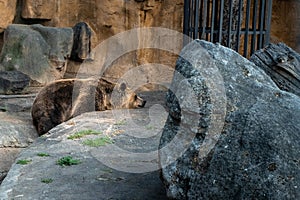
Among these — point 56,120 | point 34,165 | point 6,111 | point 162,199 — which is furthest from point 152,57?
point 162,199

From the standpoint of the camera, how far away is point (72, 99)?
618 cm

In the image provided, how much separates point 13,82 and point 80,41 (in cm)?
186

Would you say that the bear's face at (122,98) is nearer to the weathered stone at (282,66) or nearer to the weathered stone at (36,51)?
the weathered stone at (36,51)

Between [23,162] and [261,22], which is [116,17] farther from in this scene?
[23,162]

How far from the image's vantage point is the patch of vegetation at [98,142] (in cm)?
445

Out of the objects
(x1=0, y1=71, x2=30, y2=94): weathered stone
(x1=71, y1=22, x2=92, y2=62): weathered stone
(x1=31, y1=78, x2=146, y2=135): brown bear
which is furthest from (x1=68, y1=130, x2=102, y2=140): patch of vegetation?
(x1=71, y1=22, x2=92, y2=62): weathered stone

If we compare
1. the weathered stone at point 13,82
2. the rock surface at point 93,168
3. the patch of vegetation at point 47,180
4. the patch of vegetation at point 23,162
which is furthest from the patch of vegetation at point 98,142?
the weathered stone at point 13,82

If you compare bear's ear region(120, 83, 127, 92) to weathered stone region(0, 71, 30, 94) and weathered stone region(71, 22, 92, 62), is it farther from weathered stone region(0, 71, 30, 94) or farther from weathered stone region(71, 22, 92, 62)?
weathered stone region(71, 22, 92, 62)

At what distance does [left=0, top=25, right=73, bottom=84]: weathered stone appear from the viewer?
8742mm

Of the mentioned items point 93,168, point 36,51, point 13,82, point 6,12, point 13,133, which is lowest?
point 13,133

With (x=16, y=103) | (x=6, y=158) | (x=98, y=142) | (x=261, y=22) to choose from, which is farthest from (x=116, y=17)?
(x=98, y=142)

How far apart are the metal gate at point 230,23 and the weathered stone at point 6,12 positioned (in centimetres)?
493

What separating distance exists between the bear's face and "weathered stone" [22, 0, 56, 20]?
443 cm

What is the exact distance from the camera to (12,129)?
6430 millimetres
